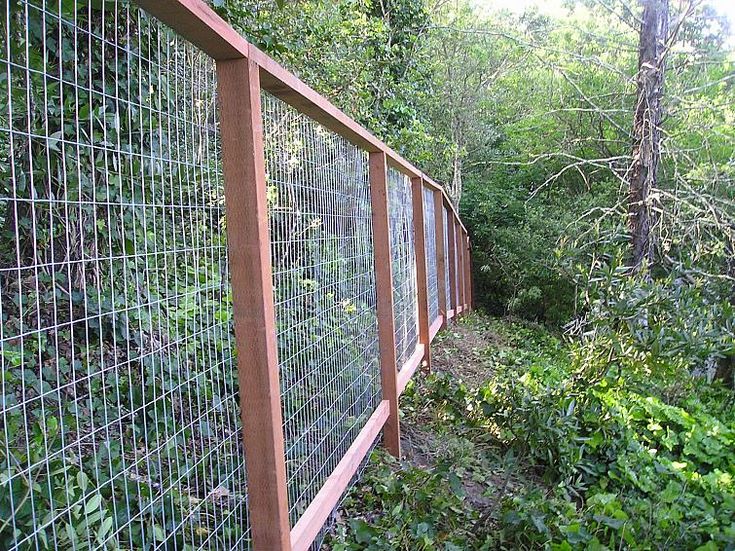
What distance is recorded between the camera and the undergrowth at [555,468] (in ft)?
9.98

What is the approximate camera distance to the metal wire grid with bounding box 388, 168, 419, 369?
431 cm

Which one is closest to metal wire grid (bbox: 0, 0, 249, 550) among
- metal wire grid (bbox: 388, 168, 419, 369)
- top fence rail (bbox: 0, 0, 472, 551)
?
top fence rail (bbox: 0, 0, 472, 551)

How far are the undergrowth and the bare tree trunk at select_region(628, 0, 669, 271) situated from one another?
2.30 metres

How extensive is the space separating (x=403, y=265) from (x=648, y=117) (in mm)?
4700

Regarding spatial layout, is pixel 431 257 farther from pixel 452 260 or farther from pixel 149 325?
pixel 149 325

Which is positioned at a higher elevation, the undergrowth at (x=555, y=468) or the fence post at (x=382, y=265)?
the fence post at (x=382, y=265)

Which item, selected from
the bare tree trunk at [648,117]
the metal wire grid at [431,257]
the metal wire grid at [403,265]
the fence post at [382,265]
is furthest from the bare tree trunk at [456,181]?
the fence post at [382,265]

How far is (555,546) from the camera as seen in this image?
2924 mm

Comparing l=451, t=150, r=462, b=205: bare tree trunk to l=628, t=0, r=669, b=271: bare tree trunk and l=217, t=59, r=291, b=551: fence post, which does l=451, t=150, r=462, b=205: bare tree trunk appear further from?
l=217, t=59, r=291, b=551: fence post

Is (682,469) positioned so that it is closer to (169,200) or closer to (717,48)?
(169,200)

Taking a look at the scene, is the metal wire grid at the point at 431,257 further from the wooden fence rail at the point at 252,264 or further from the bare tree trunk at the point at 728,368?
the wooden fence rail at the point at 252,264

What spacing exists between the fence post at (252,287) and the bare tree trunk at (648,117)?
22.4 ft

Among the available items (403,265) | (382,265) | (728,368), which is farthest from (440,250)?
(728,368)

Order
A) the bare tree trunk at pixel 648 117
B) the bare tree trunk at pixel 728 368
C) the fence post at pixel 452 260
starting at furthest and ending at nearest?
the fence post at pixel 452 260, the bare tree trunk at pixel 648 117, the bare tree trunk at pixel 728 368
